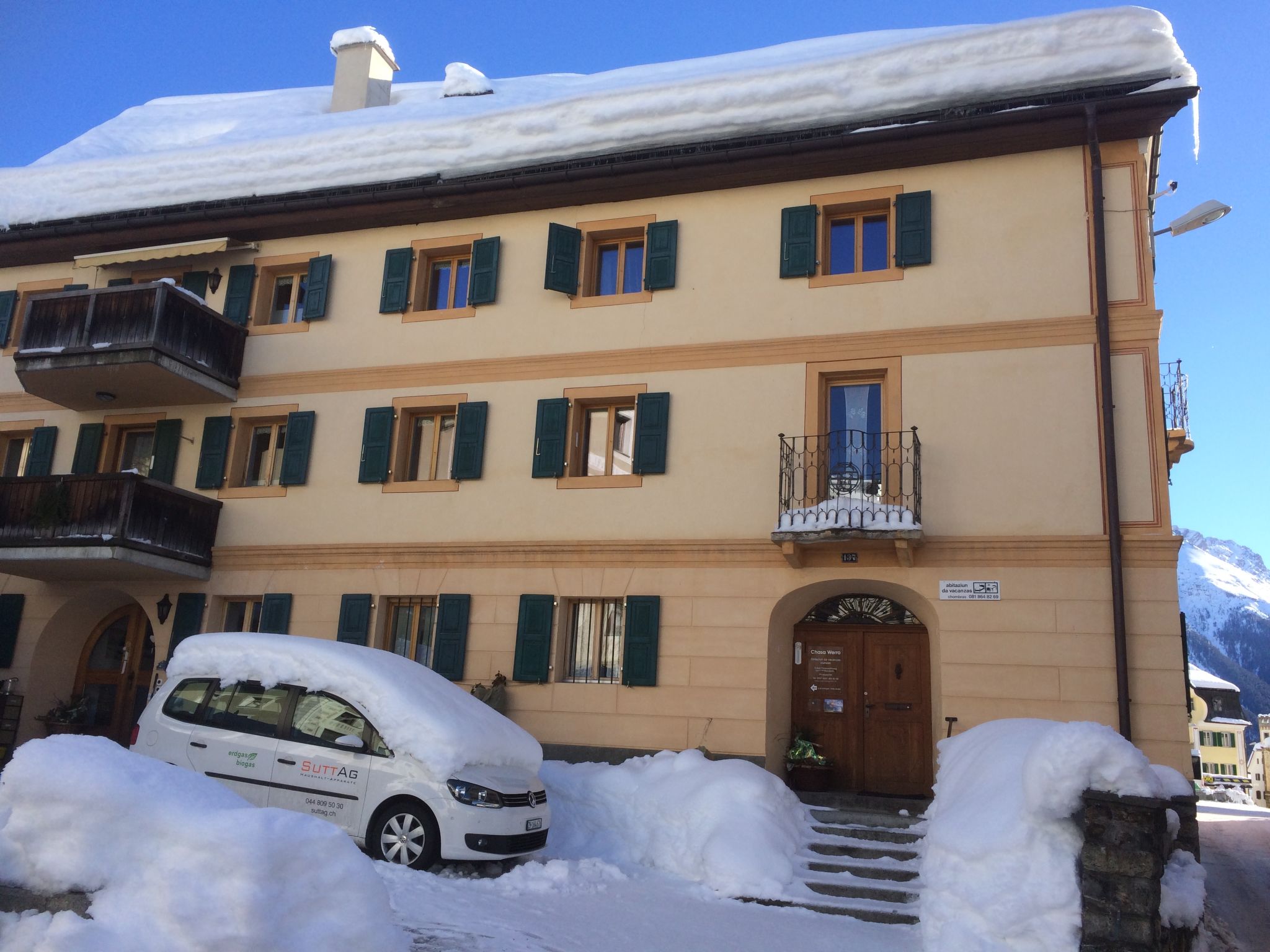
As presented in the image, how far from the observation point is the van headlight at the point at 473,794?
30.1 ft

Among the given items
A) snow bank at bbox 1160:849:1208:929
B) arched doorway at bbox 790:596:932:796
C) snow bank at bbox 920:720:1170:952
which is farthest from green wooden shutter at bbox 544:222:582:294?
snow bank at bbox 1160:849:1208:929

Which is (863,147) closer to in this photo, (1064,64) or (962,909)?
(1064,64)

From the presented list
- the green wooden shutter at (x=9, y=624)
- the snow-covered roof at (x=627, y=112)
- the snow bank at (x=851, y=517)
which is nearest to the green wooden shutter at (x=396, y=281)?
the snow-covered roof at (x=627, y=112)

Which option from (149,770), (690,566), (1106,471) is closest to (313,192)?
(690,566)

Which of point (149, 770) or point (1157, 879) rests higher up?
point (149, 770)

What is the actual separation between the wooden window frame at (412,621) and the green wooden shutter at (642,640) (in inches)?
121

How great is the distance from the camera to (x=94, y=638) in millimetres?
18172

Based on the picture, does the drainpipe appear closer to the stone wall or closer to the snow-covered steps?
the snow-covered steps

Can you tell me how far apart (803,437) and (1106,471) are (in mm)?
3681

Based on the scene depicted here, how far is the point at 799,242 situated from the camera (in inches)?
575

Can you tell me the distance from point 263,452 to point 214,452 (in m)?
0.75

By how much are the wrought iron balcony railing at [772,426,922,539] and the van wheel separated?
5.78 metres

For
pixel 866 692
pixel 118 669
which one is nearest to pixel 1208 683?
pixel 866 692

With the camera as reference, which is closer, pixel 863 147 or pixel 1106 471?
pixel 1106 471
